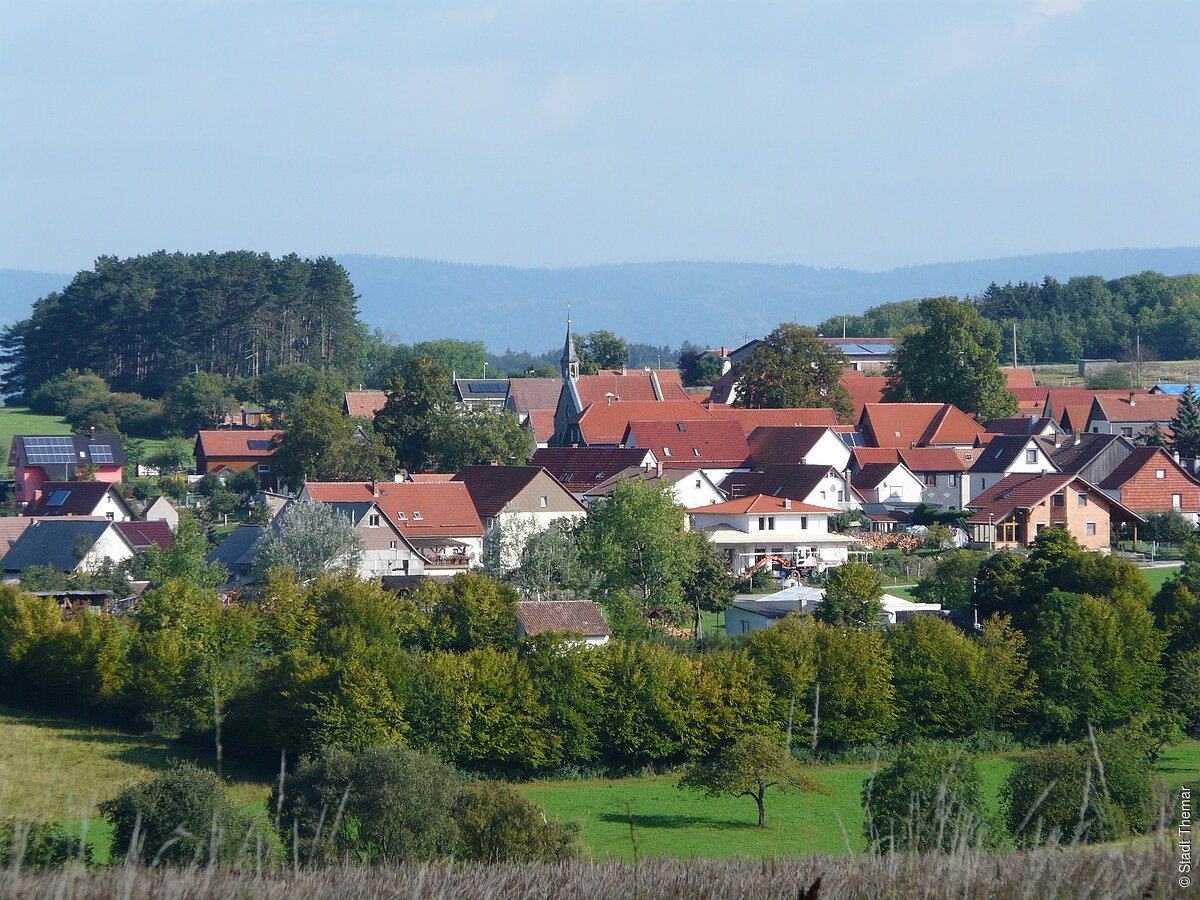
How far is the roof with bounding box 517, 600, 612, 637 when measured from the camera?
85.3ft

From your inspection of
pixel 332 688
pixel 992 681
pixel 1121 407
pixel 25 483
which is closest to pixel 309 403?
pixel 25 483

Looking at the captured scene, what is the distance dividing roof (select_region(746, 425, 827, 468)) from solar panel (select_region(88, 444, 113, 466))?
2438cm

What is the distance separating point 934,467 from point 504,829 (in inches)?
1341

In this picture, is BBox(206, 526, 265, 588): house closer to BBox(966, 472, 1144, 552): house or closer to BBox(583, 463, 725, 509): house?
BBox(583, 463, 725, 509): house

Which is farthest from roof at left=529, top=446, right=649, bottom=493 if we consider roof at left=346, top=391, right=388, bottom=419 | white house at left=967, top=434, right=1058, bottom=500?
roof at left=346, top=391, right=388, bottom=419

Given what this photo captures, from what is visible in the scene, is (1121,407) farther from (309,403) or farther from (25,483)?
(25,483)

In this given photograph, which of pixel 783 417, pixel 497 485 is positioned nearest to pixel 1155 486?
pixel 783 417

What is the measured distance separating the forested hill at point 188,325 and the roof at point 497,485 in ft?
134

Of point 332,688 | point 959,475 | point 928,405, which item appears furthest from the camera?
point 928,405

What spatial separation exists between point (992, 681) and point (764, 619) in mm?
5125

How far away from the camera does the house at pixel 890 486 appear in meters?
45.1

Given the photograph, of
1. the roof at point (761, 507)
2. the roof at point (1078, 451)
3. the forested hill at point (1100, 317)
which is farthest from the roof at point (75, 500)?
the forested hill at point (1100, 317)

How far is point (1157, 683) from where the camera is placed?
24.7 meters

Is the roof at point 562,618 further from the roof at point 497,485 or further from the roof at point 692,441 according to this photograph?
the roof at point 692,441
